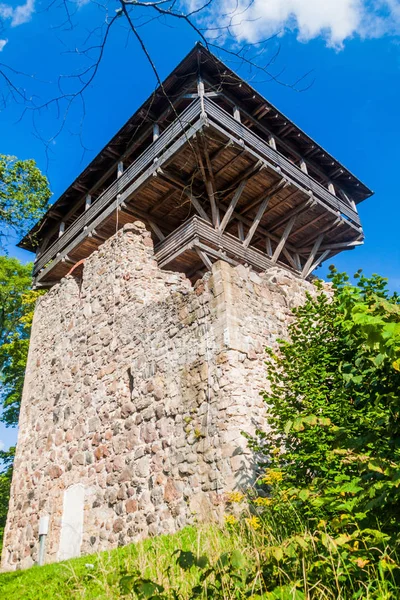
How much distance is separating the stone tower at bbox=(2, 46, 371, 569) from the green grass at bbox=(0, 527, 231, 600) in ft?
2.16

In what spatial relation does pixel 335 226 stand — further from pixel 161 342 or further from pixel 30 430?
pixel 30 430

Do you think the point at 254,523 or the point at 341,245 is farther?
the point at 341,245

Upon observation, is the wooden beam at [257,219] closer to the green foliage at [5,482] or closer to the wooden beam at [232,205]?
the wooden beam at [232,205]

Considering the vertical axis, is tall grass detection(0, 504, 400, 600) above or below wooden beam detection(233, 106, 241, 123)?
below

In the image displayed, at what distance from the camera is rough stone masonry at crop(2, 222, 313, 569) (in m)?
5.59

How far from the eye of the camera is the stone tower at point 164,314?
580 centimetres

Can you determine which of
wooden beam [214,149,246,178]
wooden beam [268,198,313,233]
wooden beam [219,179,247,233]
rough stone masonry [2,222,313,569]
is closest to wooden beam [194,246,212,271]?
rough stone masonry [2,222,313,569]

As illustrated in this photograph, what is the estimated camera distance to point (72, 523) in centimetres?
755

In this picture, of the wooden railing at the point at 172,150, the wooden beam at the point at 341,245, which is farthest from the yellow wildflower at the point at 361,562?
the wooden beam at the point at 341,245

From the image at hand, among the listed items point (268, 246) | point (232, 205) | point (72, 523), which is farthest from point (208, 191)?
point (72, 523)

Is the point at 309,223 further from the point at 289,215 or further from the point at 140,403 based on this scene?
the point at 140,403

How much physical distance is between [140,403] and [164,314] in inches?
56.0

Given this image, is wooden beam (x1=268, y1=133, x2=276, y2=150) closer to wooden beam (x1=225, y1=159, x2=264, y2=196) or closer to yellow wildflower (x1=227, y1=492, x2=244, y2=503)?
wooden beam (x1=225, y1=159, x2=264, y2=196)

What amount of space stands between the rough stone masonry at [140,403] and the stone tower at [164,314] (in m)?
0.03
